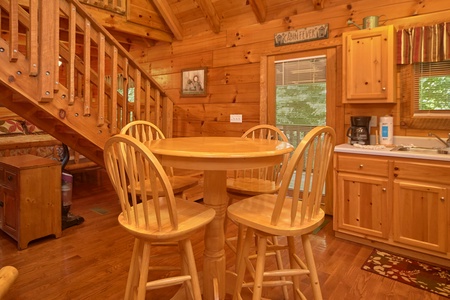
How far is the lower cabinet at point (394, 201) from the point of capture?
2273 millimetres

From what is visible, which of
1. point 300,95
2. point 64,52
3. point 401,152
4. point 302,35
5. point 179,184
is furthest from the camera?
point 300,95

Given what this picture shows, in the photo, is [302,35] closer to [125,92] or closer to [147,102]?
[147,102]

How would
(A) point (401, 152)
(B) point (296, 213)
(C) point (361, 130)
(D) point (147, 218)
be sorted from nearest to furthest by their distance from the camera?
(D) point (147, 218)
(B) point (296, 213)
(A) point (401, 152)
(C) point (361, 130)

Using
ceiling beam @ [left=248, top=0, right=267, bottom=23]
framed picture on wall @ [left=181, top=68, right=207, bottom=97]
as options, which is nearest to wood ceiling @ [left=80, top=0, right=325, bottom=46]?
ceiling beam @ [left=248, top=0, right=267, bottom=23]

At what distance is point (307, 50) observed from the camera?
3449 mm

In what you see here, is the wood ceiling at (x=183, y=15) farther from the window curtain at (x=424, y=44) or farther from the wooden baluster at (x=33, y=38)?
the wooden baluster at (x=33, y=38)

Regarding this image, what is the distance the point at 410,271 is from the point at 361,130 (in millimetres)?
1290

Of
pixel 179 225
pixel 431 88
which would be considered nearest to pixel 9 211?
pixel 179 225

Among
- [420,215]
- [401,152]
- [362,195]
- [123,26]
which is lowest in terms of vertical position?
[420,215]

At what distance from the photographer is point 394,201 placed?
8.12ft

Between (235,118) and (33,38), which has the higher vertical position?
(33,38)

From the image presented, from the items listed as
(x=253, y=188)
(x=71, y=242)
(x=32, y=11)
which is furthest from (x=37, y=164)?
(x=253, y=188)

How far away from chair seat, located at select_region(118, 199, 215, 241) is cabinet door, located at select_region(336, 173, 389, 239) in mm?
1606

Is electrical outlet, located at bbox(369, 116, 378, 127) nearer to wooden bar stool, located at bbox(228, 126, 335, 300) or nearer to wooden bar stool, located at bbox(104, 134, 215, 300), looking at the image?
wooden bar stool, located at bbox(228, 126, 335, 300)
